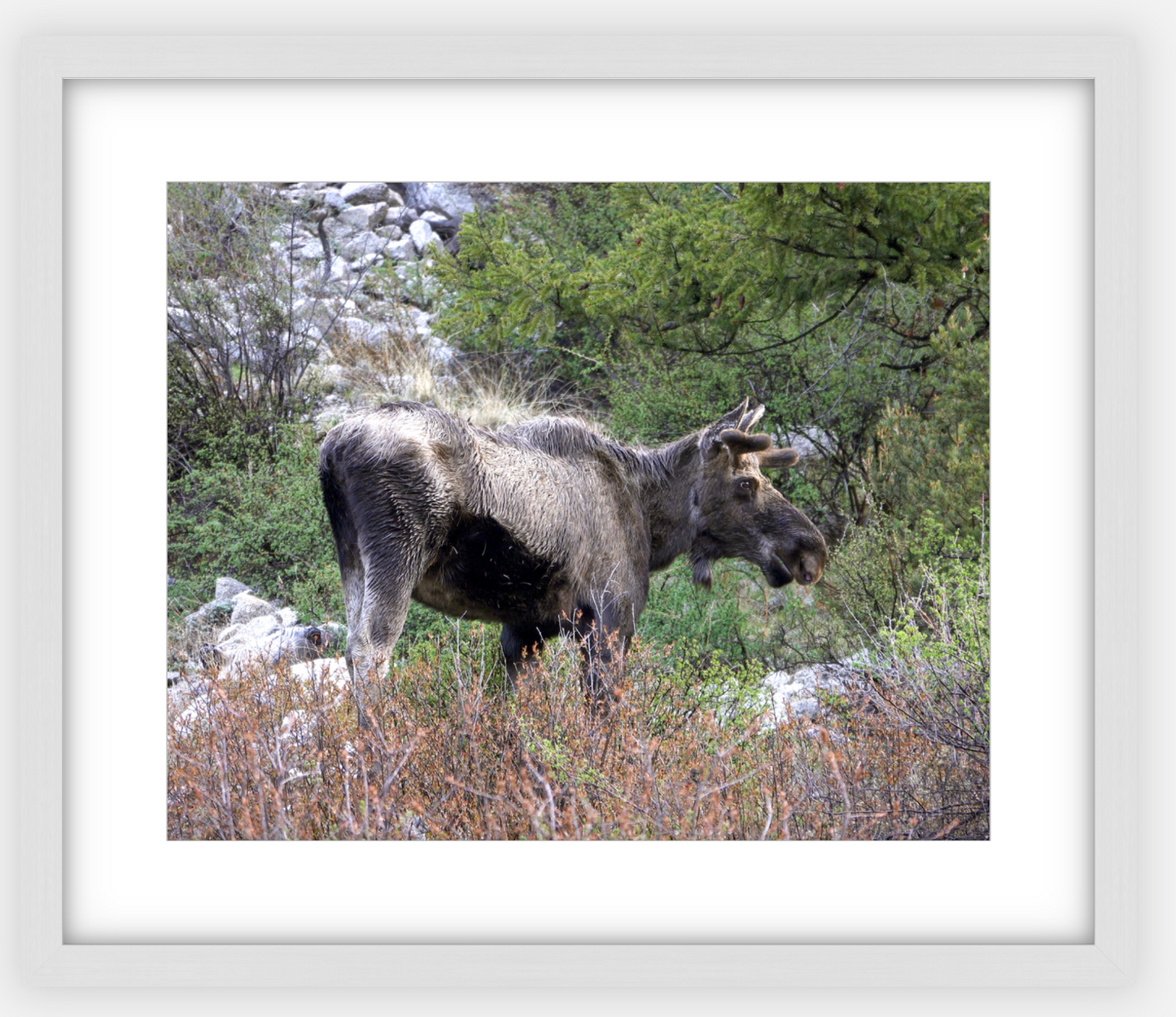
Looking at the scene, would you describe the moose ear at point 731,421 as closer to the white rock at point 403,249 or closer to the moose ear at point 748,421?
the moose ear at point 748,421

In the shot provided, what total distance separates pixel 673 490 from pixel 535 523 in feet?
4.12

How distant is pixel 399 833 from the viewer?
375 cm

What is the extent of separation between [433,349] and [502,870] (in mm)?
8258

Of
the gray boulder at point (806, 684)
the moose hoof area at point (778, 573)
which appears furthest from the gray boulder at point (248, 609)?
the moose hoof area at point (778, 573)

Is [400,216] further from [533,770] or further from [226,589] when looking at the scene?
[533,770]

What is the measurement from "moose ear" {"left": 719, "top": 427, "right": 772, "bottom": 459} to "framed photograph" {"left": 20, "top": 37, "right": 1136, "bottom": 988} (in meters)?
1.87

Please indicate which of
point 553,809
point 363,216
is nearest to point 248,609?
point 553,809

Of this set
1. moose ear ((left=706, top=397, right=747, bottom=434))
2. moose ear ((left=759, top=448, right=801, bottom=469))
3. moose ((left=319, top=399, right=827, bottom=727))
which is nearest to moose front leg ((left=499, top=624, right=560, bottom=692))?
moose ((left=319, top=399, right=827, bottom=727))

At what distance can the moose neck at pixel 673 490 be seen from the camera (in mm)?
6125

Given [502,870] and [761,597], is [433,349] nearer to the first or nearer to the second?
[761,597]

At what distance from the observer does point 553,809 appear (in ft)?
11.1

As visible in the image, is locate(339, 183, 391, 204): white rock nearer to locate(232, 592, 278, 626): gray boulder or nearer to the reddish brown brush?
locate(232, 592, 278, 626): gray boulder

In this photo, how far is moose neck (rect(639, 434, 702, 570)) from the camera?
20.1 ft
